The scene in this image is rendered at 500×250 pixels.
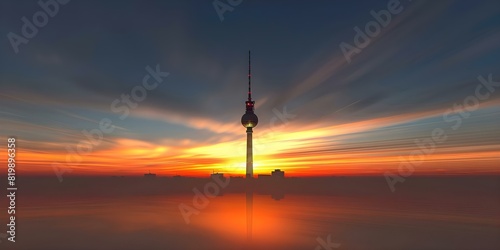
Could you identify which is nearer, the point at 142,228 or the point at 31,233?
the point at 31,233

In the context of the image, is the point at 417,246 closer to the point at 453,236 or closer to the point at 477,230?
the point at 453,236

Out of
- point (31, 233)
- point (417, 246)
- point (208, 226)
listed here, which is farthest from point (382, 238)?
point (31, 233)

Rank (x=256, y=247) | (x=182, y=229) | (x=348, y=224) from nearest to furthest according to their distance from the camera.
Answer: (x=256, y=247)
(x=182, y=229)
(x=348, y=224)

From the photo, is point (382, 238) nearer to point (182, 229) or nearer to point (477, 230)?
point (477, 230)

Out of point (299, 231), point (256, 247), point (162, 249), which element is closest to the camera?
point (162, 249)

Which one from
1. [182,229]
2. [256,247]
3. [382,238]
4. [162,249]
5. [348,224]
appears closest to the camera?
[162,249]

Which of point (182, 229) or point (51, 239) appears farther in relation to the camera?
point (182, 229)

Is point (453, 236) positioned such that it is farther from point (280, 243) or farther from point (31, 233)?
point (31, 233)

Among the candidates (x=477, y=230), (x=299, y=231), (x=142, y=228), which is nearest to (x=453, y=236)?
(x=477, y=230)

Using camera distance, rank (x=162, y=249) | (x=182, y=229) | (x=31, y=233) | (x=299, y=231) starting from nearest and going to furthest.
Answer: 1. (x=162, y=249)
2. (x=31, y=233)
3. (x=299, y=231)
4. (x=182, y=229)
